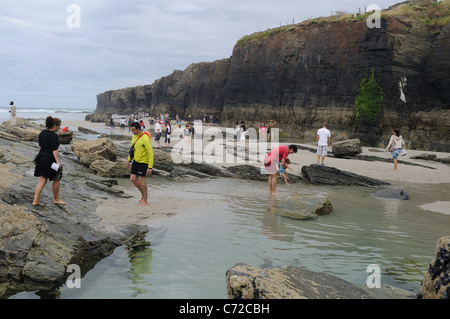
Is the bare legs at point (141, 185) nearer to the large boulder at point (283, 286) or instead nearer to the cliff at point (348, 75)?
the large boulder at point (283, 286)

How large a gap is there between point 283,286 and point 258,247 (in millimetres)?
2833

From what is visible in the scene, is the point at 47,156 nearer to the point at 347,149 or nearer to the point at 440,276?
the point at 440,276

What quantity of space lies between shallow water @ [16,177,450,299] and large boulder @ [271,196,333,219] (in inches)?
9.2

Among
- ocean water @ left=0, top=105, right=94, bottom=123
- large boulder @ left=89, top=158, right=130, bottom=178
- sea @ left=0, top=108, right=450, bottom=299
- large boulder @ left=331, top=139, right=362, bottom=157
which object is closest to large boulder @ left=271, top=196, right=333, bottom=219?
sea @ left=0, top=108, right=450, bottom=299

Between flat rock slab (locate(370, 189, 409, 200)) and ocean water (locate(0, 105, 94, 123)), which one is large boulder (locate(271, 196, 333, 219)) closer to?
flat rock slab (locate(370, 189, 409, 200))

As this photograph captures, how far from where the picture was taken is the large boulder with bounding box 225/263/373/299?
3.50 m

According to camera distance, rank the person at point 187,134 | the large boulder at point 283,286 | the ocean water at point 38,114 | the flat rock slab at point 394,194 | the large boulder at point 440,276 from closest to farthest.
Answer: the large boulder at point 283,286
the large boulder at point 440,276
the flat rock slab at point 394,194
the person at point 187,134
the ocean water at point 38,114

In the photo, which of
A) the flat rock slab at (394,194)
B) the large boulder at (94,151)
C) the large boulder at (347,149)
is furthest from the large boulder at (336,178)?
the large boulder at (94,151)

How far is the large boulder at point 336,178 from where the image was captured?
1365cm

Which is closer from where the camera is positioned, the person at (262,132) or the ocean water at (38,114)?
the person at (262,132)

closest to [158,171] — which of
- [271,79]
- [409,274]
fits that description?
[409,274]

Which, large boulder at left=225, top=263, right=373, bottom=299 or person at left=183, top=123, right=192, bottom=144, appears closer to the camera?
large boulder at left=225, top=263, right=373, bottom=299

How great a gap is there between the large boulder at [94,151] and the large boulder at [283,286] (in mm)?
11991

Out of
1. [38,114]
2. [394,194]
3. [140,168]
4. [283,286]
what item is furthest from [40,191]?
[38,114]
